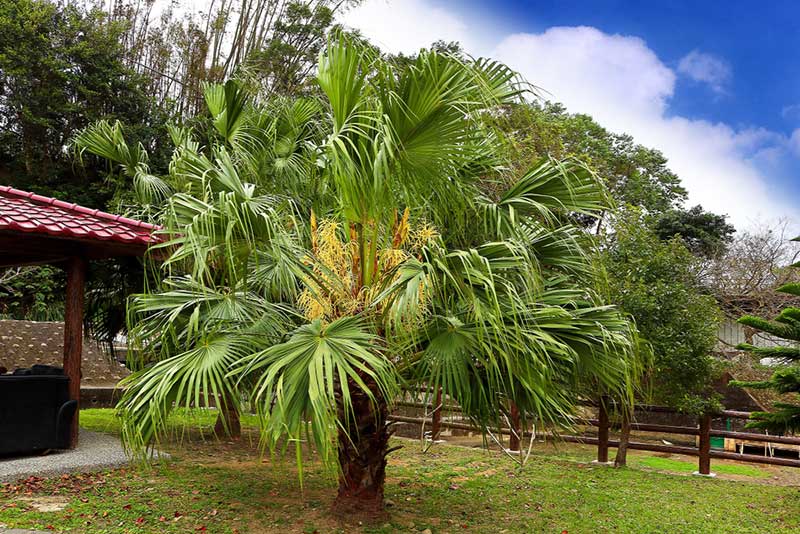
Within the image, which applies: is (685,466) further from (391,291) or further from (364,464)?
(391,291)

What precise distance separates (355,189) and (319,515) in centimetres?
297

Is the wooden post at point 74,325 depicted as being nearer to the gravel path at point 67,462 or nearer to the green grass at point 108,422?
the gravel path at point 67,462

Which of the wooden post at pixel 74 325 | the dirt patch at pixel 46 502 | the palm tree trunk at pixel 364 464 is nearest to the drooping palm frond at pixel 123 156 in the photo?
the wooden post at pixel 74 325

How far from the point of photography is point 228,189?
17.2 ft

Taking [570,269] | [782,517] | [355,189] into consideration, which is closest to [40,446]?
[355,189]

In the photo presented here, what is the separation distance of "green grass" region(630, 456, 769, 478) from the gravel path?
7.32m

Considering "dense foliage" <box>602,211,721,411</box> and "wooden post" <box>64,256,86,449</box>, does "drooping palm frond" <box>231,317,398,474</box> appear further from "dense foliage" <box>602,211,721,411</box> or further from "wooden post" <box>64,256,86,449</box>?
"dense foliage" <box>602,211,721,411</box>

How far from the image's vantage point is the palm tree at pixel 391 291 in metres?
4.25

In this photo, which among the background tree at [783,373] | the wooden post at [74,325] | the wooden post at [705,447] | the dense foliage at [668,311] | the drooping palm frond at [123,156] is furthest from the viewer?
the wooden post at [705,447]

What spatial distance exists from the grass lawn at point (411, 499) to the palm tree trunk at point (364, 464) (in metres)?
0.15

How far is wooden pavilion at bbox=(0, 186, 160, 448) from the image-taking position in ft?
23.9

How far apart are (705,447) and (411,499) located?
482 cm

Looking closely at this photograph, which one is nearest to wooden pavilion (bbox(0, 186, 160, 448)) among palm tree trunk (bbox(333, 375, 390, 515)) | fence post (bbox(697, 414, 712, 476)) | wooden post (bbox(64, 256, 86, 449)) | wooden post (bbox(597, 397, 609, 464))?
wooden post (bbox(64, 256, 86, 449))

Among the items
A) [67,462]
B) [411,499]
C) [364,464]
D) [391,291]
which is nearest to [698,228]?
[411,499]
